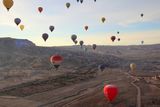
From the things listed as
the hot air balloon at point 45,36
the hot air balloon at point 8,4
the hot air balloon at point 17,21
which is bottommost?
the hot air balloon at point 45,36

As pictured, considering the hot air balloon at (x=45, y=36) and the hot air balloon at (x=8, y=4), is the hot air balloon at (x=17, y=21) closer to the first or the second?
the hot air balloon at (x=45, y=36)

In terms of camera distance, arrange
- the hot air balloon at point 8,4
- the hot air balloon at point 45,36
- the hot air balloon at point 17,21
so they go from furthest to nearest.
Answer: the hot air balloon at point 17,21, the hot air balloon at point 45,36, the hot air balloon at point 8,4

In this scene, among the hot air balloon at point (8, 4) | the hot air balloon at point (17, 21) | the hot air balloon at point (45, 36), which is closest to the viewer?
the hot air balloon at point (8, 4)

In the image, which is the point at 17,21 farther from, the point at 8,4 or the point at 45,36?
the point at 8,4

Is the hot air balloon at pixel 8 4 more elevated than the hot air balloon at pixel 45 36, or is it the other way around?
the hot air balloon at pixel 8 4

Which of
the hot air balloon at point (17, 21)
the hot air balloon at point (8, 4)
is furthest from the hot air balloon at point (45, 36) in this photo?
the hot air balloon at point (8, 4)

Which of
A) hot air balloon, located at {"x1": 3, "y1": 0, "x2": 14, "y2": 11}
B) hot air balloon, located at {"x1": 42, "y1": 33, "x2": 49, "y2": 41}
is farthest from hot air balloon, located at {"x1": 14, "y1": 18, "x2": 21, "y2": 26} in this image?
hot air balloon, located at {"x1": 3, "y1": 0, "x2": 14, "y2": 11}

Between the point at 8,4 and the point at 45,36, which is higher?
the point at 8,4

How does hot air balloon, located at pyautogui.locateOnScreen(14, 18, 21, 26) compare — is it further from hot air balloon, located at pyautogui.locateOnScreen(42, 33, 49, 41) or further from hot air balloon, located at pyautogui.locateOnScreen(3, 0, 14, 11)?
hot air balloon, located at pyautogui.locateOnScreen(3, 0, 14, 11)

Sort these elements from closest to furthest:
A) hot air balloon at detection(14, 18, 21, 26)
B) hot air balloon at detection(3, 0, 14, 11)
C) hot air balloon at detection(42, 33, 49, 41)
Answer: hot air balloon at detection(3, 0, 14, 11) → hot air balloon at detection(42, 33, 49, 41) → hot air balloon at detection(14, 18, 21, 26)

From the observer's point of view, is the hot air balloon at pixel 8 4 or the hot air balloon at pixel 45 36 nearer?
the hot air balloon at pixel 8 4

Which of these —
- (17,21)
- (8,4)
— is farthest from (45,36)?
(8,4)
